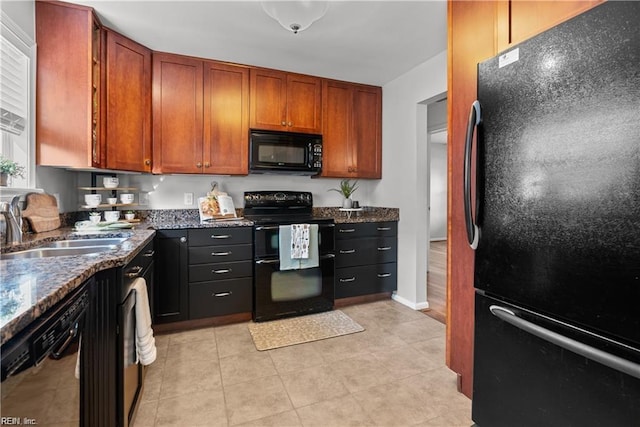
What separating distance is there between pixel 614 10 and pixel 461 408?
1785 mm

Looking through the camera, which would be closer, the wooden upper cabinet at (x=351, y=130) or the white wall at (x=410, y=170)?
the white wall at (x=410, y=170)

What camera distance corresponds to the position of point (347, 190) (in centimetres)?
361

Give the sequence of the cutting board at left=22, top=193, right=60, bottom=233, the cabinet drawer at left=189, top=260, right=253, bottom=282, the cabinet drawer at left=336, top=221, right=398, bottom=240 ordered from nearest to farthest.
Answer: the cutting board at left=22, top=193, right=60, bottom=233, the cabinet drawer at left=189, top=260, right=253, bottom=282, the cabinet drawer at left=336, top=221, right=398, bottom=240

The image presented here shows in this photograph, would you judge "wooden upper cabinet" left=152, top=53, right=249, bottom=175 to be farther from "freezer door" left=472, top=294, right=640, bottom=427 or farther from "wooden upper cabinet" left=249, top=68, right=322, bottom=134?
"freezer door" left=472, top=294, right=640, bottom=427

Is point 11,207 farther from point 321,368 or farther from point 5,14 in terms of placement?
point 321,368

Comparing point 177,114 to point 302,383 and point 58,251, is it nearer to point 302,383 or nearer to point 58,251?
point 58,251

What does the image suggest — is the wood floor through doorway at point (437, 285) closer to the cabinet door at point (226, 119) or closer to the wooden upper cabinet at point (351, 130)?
the wooden upper cabinet at point (351, 130)

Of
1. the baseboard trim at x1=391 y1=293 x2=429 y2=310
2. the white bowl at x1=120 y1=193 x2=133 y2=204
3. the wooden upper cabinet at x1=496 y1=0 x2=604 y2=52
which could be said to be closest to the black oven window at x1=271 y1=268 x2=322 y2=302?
the baseboard trim at x1=391 y1=293 x2=429 y2=310

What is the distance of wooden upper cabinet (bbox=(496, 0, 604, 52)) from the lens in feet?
3.74

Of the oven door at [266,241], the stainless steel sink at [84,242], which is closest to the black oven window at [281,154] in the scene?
the oven door at [266,241]

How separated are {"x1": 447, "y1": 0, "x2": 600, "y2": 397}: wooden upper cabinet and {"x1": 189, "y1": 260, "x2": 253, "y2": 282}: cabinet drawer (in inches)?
66.1

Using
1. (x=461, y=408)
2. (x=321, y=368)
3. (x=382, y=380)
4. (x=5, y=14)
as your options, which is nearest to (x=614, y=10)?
(x=461, y=408)

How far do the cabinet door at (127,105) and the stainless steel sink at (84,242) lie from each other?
0.70 metres

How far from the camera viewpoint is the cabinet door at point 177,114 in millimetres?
2721
